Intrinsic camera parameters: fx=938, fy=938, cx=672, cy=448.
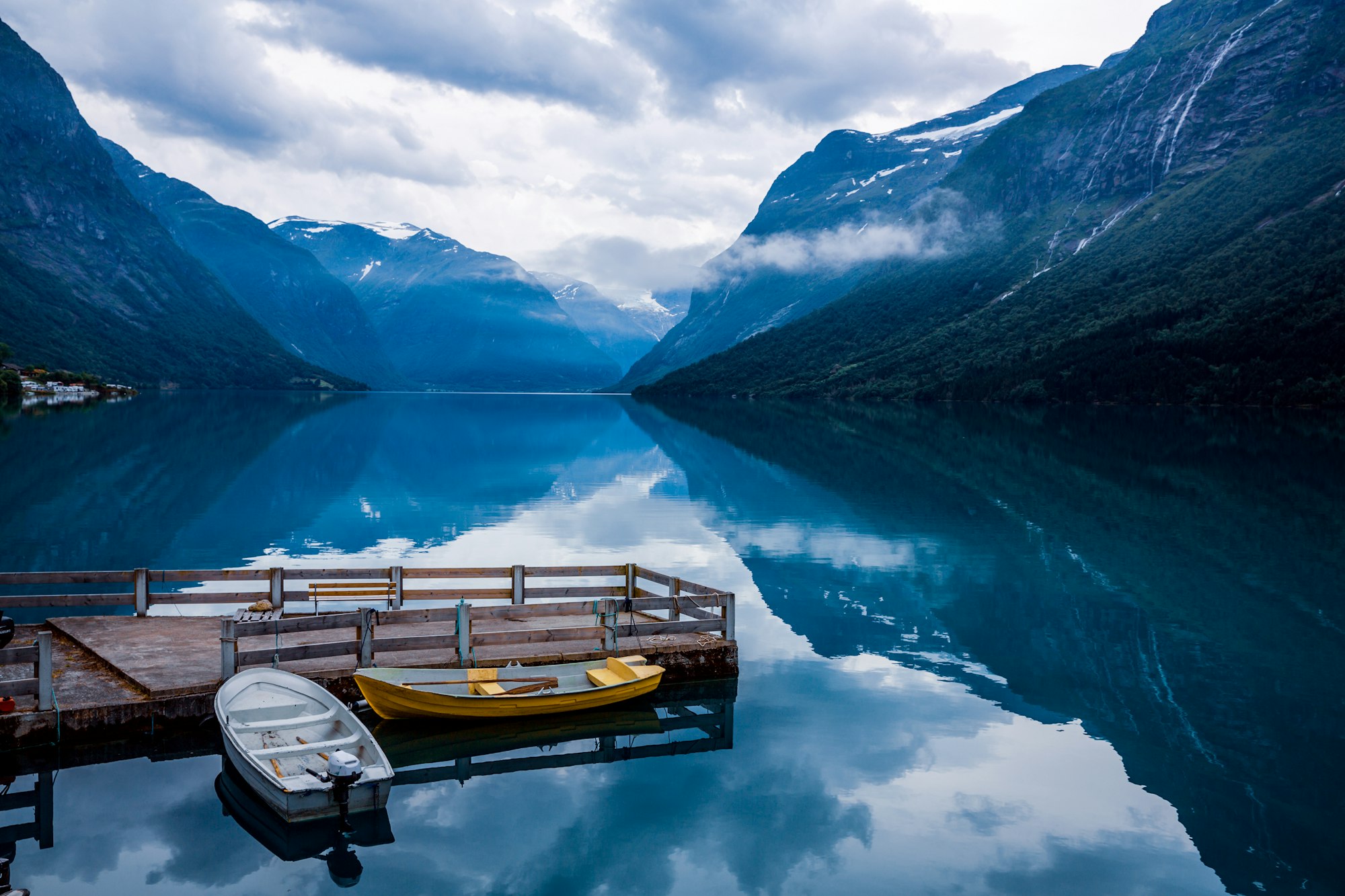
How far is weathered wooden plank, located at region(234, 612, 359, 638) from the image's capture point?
14039mm

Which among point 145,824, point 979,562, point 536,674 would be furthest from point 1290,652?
point 145,824

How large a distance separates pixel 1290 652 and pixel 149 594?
2263cm

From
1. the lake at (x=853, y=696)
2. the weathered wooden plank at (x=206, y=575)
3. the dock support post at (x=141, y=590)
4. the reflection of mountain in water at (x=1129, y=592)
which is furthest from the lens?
the dock support post at (x=141, y=590)

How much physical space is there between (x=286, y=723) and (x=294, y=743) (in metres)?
0.42

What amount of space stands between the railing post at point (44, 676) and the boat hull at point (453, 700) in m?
3.97

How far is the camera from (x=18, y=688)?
1245 cm

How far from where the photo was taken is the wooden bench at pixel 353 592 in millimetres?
18203

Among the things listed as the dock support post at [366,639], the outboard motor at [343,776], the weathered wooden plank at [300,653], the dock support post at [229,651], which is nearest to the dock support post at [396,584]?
the dock support post at [366,639]

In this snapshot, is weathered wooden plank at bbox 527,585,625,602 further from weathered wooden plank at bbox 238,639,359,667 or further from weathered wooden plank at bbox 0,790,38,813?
weathered wooden plank at bbox 0,790,38,813

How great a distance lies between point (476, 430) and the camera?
10175cm

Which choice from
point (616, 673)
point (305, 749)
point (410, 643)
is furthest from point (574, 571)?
point (305, 749)

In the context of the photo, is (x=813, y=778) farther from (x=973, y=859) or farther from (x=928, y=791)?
(x=973, y=859)

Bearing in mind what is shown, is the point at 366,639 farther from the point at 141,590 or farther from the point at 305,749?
the point at 141,590

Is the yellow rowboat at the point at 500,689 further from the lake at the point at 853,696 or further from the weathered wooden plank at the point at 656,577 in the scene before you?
the weathered wooden plank at the point at 656,577
